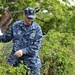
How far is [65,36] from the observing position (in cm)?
920

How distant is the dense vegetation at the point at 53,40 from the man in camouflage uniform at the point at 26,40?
10.5 inches

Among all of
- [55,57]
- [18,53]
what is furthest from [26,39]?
[55,57]

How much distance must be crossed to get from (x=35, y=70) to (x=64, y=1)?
25.6 ft

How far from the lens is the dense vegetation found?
303 inches

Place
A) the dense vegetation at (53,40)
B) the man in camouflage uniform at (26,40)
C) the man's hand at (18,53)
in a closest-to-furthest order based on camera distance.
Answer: the man's hand at (18,53) → the man in camouflage uniform at (26,40) → the dense vegetation at (53,40)

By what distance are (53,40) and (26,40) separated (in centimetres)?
244

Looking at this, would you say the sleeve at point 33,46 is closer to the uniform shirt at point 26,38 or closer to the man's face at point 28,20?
the uniform shirt at point 26,38

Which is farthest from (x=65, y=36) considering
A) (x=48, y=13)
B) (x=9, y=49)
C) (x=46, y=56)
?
(x=48, y=13)

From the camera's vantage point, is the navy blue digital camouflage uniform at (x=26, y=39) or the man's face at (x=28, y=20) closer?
the man's face at (x=28, y=20)

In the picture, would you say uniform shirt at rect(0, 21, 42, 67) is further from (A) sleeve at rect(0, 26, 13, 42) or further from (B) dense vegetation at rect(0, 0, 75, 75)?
(B) dense vegetation at rect(0, 0, 75, 75)

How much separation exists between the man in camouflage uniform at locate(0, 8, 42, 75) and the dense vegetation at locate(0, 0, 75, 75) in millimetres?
266

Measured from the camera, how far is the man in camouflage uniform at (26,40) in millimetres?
6148

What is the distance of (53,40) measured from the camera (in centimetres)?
862

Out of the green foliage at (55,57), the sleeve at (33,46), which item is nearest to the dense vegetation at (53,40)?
the green foliage at (55,57)
